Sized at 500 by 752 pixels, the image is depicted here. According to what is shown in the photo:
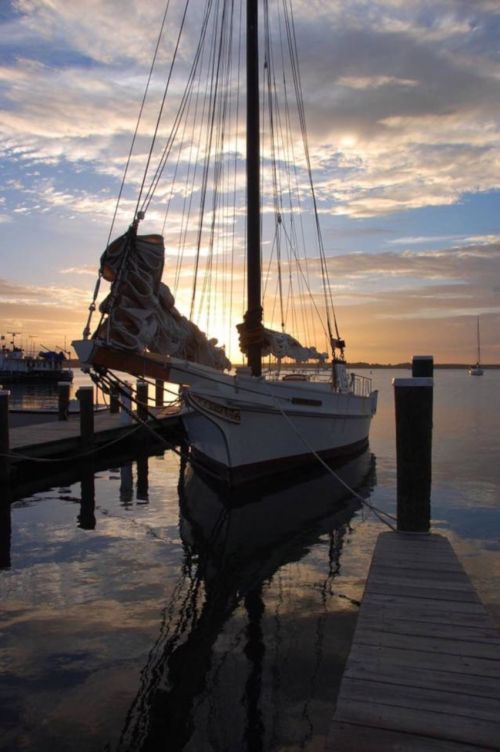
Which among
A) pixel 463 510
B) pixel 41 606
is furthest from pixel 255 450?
pixel 41 606

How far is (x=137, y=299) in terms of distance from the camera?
12.9 meters

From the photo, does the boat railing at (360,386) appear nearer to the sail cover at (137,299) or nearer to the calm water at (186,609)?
→ the calm water at (186,609)

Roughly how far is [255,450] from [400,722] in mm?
12007

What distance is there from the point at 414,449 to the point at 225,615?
317 centimetres

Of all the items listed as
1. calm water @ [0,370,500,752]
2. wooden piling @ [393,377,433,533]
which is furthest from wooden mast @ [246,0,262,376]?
wooden piling @ [393,377,433,533]

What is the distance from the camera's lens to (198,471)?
→ 19.2m

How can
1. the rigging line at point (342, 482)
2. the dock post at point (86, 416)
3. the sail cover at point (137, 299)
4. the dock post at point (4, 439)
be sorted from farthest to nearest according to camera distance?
the dock post at point (86, 416), the dock post at point (4, 439), the sail cover at point (137, 299), the rigging line at point (342, 482)

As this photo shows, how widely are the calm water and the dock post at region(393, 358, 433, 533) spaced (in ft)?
4.87

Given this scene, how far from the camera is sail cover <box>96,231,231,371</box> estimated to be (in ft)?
Answer: 40.9

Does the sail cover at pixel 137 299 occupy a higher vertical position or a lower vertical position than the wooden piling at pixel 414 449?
higher

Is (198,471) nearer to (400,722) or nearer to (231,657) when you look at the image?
(231,657)

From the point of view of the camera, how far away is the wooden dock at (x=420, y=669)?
12.1 ft

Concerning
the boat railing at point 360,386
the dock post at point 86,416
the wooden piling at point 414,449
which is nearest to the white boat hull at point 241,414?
the dock post at point 86,416

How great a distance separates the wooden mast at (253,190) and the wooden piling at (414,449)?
924 cm
